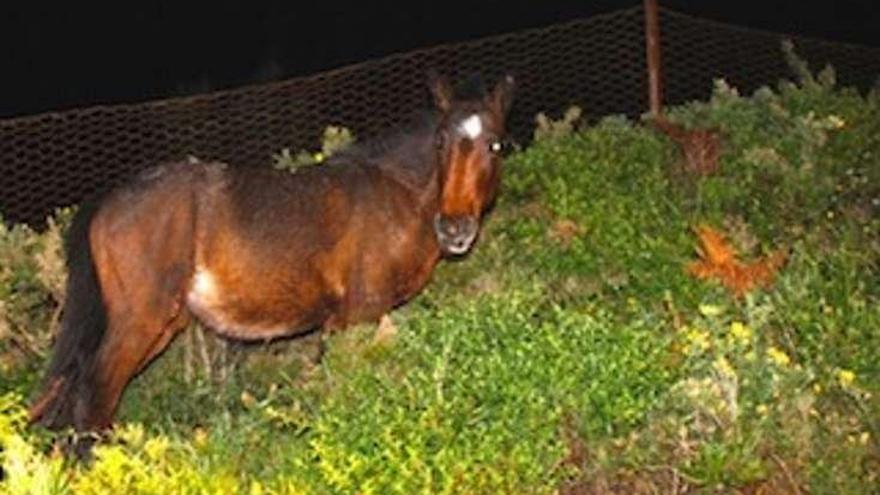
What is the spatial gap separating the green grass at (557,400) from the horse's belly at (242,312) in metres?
0.38

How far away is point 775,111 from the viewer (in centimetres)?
1245

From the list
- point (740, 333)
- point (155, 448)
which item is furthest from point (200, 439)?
point (740, 333)

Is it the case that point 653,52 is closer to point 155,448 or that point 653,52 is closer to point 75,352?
point 75,352

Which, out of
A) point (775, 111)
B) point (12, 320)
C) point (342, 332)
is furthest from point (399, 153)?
point (775, 111)

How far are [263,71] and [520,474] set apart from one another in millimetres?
19143

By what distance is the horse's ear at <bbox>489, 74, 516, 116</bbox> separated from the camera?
9.46 metres

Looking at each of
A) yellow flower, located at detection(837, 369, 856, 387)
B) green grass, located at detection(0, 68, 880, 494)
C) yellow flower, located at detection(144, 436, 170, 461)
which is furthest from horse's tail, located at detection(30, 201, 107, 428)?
yellow flower, located at detection(837, 369, 856, 387)

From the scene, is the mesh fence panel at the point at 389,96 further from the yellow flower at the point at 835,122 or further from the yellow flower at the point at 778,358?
the yellow flower at the point at 778,358

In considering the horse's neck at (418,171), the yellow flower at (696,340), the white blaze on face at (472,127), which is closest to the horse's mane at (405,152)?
the horse's neck at (418,171)

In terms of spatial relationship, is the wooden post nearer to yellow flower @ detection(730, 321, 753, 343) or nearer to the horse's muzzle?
the horse's muzzle

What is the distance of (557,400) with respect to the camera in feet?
23.5

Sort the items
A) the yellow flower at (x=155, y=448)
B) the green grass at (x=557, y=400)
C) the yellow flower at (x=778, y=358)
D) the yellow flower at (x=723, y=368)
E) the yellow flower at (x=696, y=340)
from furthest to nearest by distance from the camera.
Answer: the yellow flower at (x=696, y=340) < the yellow flower at (x=778, y=358) < the yellow flower at (x=723, y=368) < the green grass at (x=557, y=400) < the yellow flower at (x=155, y=448)

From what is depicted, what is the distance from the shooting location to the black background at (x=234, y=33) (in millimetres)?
27703

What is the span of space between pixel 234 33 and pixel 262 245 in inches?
874
